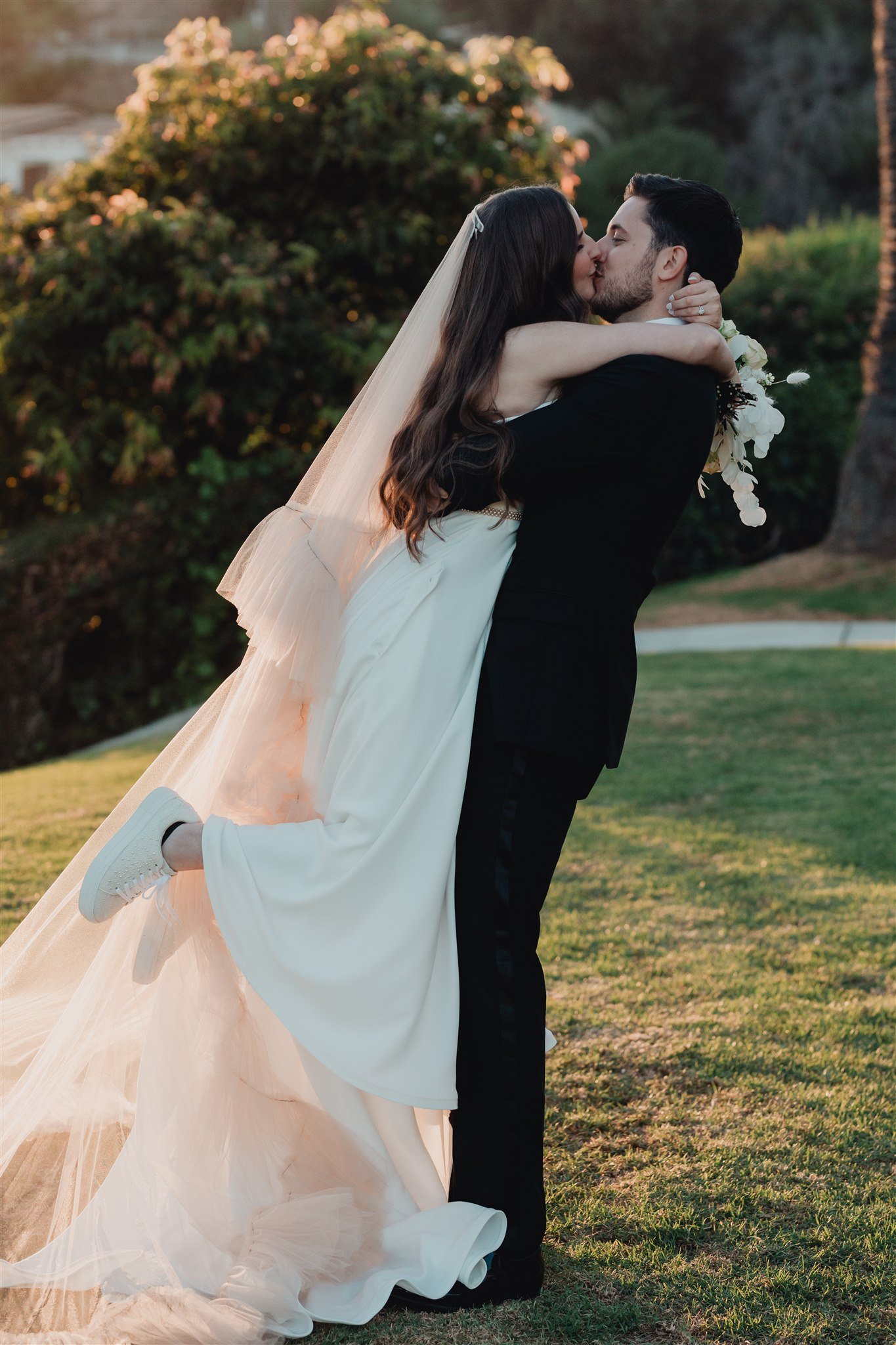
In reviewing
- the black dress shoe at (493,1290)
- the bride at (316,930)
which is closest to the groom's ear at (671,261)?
the bride at (316,930)

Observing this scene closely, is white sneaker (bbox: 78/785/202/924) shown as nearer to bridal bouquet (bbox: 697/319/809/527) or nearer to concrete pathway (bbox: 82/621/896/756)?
bridal bouquet (bbox: 697/319/809/527)

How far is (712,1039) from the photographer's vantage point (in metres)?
3.88

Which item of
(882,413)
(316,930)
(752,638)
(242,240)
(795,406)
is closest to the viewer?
(316,930)

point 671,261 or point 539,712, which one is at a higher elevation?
point 671,261

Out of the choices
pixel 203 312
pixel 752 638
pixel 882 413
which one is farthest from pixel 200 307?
pixel 882 413

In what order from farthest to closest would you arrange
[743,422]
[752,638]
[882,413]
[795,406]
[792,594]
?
[795,406]
[882,413]
[792,594]
[752,638]
[743,422]

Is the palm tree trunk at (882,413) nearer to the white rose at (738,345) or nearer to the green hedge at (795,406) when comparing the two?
the green hedge at (795,406)

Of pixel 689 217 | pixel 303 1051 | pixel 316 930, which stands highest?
pixel 689 217

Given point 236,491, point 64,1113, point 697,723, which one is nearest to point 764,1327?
point 64,1113

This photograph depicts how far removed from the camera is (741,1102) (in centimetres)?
350

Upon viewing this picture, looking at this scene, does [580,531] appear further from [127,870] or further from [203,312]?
[203,312]

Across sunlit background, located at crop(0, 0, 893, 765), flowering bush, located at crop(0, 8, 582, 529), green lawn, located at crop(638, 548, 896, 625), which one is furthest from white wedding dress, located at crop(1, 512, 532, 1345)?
green lawn, located at crop(638, 548, 896, 625)

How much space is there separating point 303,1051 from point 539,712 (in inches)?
33.4

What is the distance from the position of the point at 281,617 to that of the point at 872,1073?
85.0 inches
